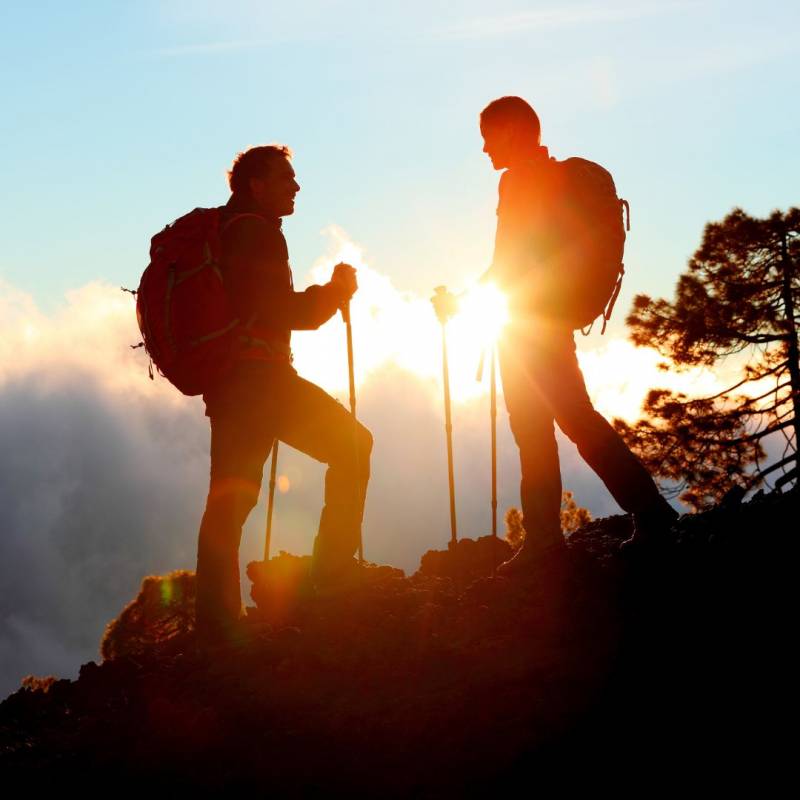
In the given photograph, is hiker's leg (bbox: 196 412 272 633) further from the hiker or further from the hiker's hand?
the hiker's hand

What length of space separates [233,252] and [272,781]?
2.82 meters

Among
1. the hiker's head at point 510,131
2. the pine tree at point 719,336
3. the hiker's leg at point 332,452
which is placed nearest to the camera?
the hiker's leg at point 332,452

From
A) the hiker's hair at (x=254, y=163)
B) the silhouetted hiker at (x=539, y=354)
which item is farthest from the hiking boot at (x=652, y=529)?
the hiker's hair at (x=254, y=163)

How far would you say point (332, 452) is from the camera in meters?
5.58

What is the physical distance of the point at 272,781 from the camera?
3861 mm

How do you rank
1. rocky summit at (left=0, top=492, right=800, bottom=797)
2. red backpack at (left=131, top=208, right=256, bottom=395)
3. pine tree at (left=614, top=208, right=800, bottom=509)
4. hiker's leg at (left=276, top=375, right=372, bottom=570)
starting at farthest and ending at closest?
pine tree at (left=614, top=208, right=800, bottom=509) → hiker's leg at (left=276, top=375, right=372, bottom=570) → red backpack at (left=131, top=208, right=256, bottom=395) → rocky summit at (left=0, top=492, right=800, bottom=797)

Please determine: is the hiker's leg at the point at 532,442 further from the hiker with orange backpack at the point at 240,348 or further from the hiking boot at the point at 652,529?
the hiker with orange backpack at the point at 240,348

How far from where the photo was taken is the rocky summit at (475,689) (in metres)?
3.78

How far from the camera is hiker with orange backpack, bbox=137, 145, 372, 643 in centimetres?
520

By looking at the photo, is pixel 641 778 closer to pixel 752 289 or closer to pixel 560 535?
pixel 560 535

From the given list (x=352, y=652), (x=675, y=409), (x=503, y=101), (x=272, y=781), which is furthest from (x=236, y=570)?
(x=675, y=409)

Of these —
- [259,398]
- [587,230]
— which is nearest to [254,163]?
[259,398]

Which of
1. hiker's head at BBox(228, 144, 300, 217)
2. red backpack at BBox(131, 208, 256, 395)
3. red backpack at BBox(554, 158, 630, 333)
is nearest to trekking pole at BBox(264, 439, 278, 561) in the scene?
red backpack at BBox(131, 208, 256, 395)

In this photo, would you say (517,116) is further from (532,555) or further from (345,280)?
(532,555)
